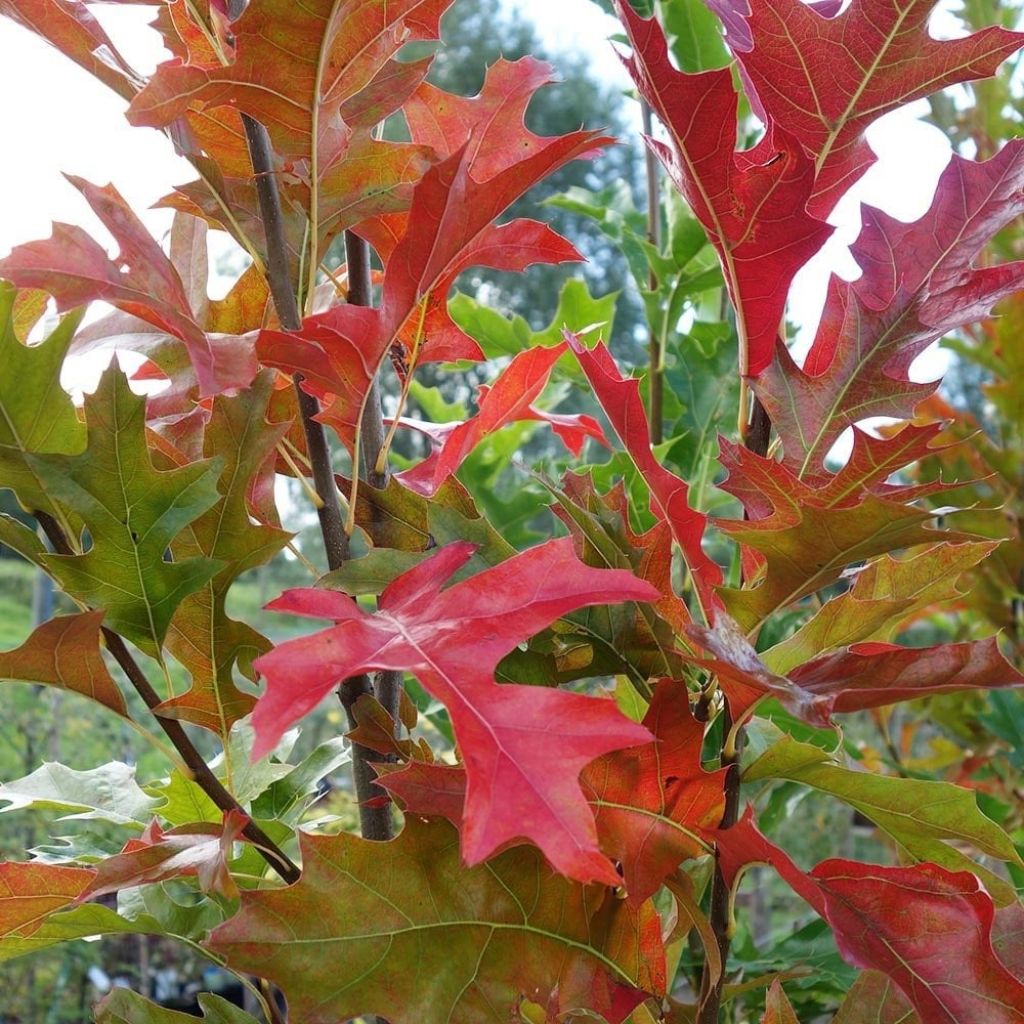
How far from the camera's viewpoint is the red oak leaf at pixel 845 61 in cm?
44

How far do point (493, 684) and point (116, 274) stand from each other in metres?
0.23

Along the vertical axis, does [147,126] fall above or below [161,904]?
above

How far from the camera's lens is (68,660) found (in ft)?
1.52

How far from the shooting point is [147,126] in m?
0.43

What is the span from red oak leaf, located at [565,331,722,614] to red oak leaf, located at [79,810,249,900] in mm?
221

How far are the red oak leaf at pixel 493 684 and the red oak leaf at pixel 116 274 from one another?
0.11 metres

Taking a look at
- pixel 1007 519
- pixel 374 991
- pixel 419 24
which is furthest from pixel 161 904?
pixel 1007 519

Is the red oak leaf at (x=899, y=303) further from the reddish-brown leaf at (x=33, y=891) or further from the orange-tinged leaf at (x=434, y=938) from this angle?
the reddish-brown leaf at (x=33, y=891)

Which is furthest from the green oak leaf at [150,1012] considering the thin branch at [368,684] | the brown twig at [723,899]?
the brown twig at [723,899]

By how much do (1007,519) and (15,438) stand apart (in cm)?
134

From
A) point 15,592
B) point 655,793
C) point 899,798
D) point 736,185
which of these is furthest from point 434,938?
point 15,592

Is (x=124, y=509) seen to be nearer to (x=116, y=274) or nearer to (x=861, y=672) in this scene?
(x=116, y=274)

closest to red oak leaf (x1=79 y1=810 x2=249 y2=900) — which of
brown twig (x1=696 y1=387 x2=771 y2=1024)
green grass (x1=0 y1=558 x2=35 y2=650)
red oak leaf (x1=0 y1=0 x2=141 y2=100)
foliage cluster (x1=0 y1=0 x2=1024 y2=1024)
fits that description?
foliage cluster (x1=0 y1=0 x2=1024 y2=1024)

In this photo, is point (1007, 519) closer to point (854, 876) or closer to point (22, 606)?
point (854, 876)
